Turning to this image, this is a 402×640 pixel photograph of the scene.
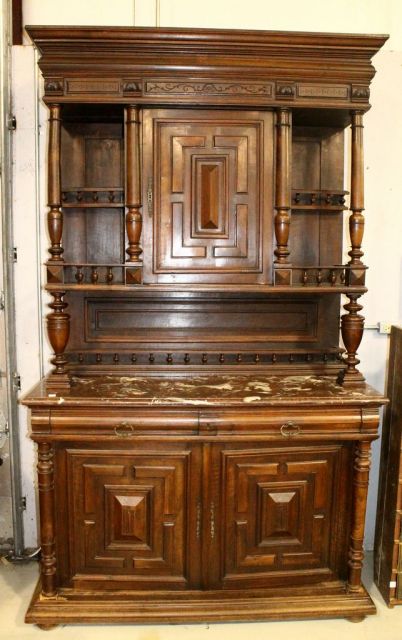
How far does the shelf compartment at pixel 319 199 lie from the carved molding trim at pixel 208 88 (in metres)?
0.49

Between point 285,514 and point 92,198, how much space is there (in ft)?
5.79

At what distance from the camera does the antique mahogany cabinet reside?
2.15m

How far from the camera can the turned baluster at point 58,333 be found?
7.35 feet

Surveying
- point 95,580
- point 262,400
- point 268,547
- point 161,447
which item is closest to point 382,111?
point 262,400

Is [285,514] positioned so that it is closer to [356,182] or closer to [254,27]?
[356,182]

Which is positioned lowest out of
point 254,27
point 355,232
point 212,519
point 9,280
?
point 212,519

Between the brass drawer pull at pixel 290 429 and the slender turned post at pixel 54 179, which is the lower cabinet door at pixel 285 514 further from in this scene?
the slender turned post at pixel 54 179

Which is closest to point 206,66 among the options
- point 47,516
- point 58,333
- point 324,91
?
point 324,91

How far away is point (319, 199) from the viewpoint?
101 inches

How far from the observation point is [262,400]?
2.16 meters

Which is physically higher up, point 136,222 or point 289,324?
point 136,222

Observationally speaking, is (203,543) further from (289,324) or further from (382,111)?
(382,111)

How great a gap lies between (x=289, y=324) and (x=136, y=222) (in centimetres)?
100

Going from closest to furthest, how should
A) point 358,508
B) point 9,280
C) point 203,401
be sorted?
point 203,401, point 358,508, point 9,280
